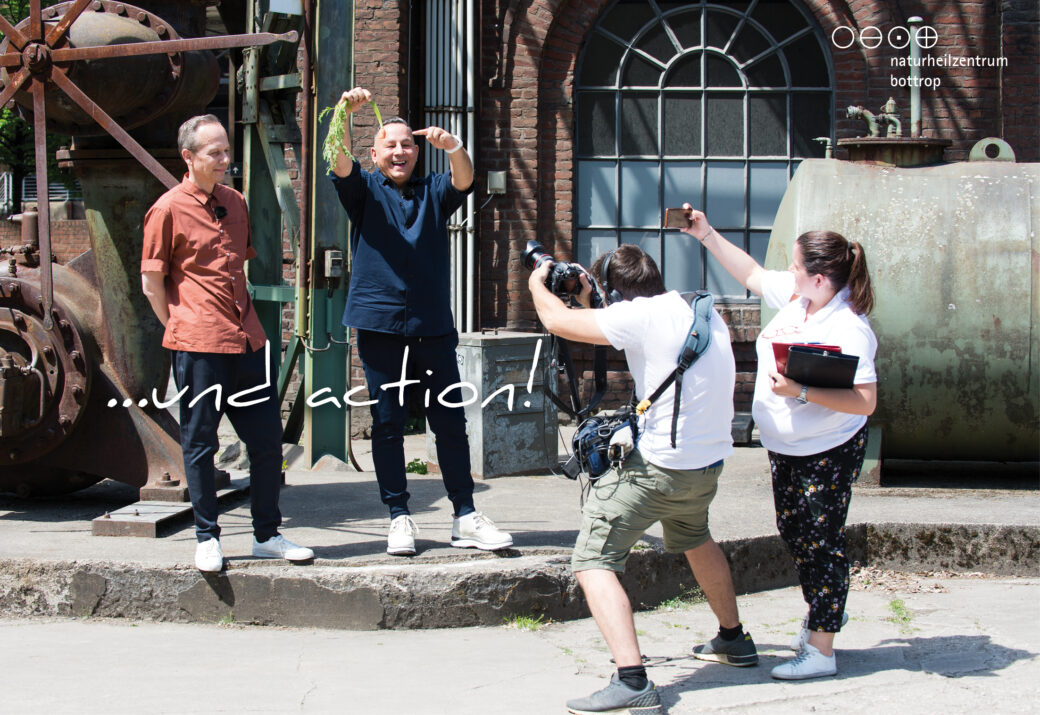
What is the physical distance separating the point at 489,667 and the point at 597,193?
22.2ft

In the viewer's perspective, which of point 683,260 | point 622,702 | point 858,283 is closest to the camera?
point 622,702

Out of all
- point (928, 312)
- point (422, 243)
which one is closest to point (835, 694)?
point (422, 243)

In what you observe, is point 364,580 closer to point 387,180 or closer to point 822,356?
point 387,180

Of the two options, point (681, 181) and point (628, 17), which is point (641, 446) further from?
point (628, 17)

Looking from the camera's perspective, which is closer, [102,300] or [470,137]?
[102,300]

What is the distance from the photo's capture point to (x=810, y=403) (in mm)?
3781

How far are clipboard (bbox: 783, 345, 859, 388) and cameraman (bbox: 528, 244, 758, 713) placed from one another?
225mm

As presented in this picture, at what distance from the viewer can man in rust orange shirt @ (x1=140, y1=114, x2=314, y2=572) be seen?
4.31 metres

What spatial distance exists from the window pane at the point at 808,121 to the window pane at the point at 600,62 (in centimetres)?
160

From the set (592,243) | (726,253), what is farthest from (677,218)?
(592,243)

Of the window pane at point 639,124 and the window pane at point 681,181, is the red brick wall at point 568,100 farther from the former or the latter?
the window pane at point 681,181

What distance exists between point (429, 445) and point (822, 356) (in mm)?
4119

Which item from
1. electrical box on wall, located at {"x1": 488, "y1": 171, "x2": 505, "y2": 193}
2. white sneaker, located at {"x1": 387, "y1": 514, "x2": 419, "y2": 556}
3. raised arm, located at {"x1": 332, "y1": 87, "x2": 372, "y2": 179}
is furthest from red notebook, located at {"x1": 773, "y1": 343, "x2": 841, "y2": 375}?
electrical box on wall, located at {"x1": 488, "y1": 171, "x2": 505, "y2": 193}

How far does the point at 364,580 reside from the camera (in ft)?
14.4
